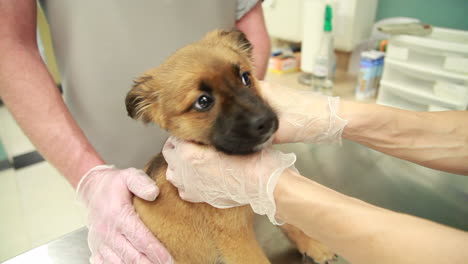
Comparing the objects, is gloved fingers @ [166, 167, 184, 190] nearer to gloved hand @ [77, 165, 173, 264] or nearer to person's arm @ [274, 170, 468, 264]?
gloved hand @ [77, 165, 173, 264]

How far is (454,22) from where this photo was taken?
5.65ft

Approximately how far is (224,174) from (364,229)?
1.23ft

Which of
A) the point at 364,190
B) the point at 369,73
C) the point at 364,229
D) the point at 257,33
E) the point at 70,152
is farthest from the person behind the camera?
the point at 369,73

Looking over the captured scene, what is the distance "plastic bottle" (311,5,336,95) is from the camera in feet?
6.33

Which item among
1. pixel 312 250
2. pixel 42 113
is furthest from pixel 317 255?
pixel 42 113

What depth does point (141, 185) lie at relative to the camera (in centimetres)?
90

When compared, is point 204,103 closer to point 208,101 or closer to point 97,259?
point 208,101

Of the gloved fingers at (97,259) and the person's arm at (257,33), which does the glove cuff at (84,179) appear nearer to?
the gloved fingers at (97,259)

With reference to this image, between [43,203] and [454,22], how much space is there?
2.80 metres

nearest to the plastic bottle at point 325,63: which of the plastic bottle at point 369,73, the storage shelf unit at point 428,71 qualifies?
the plastic bottle at point 369,73

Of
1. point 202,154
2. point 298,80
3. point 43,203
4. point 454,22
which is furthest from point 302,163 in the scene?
point 43,203

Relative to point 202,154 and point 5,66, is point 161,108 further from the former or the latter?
point 5,66

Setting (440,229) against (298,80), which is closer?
(440,229)

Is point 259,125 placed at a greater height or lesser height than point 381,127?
greater
